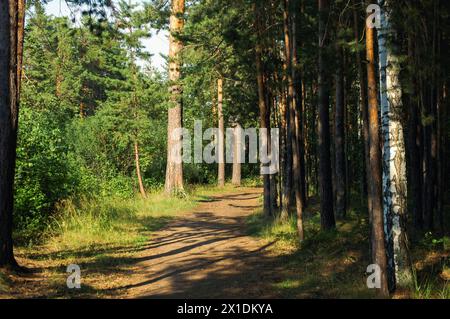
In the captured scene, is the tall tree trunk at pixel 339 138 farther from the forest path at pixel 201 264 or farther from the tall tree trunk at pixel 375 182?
the tall tree trunk at pixel 375 182

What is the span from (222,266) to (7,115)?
5.15 meters

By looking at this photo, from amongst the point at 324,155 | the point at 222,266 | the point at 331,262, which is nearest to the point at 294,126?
the point at 324,155

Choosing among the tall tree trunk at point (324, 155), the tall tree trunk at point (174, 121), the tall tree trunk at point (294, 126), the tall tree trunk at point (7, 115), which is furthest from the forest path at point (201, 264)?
the tall tree trunk at point (174, 121)

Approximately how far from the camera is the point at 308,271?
8992 millimetres

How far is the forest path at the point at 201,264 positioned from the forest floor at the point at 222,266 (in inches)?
0.7

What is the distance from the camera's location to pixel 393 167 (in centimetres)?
678

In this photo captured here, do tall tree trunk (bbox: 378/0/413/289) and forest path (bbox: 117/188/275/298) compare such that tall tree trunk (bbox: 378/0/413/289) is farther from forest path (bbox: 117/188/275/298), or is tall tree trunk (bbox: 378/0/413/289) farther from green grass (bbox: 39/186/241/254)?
green grass (bbox: 39/186/241/254)

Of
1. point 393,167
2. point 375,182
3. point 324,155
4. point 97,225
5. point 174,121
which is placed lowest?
point 97,225

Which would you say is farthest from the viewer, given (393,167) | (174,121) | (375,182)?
(174,121)

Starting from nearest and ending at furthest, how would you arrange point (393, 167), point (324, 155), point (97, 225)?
point (393, 167)
point (324, 155)
point (97, 225)

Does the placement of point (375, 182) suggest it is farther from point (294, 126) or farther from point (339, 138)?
point (339, 138)

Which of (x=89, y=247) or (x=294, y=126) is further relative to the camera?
(x=294, y=126)

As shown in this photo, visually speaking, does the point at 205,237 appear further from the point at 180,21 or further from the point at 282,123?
the point at 180,21
